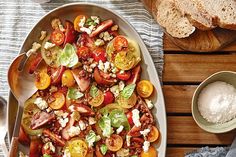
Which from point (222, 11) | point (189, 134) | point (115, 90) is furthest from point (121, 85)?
point (222, 11)

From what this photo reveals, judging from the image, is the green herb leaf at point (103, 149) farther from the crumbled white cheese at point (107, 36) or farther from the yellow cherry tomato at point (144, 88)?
the crumbled white cheese at point (107, 36)

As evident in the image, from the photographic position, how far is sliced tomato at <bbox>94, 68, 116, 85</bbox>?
1.75 metres

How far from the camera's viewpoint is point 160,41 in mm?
1802

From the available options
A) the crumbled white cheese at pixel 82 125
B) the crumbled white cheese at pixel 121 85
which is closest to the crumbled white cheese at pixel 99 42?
the crumbled white cheese at pixel 121 85

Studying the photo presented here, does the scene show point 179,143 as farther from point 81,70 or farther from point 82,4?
point 82,4

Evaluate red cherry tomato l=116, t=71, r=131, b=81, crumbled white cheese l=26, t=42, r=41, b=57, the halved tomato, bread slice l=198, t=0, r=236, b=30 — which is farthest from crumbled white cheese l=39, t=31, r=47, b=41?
bread slice l=198, t=0, r=236, b=30

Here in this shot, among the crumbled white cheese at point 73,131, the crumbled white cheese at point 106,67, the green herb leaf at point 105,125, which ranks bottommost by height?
the crumbled white cheese at point 73,131

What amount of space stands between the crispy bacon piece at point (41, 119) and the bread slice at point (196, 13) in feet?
1.49

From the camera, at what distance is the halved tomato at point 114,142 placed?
5.67 ft

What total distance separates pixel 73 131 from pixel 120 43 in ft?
0.88

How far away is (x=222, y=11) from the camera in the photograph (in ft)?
5.72

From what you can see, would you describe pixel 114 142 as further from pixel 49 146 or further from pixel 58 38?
pixel 58 38

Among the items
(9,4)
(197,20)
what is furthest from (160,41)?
(9,4)

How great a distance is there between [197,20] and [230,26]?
0.09 m
